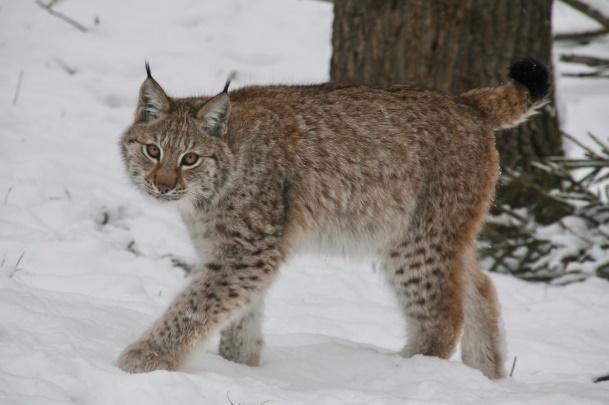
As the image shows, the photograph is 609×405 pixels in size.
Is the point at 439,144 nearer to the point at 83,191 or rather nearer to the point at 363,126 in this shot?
the point at 363,126

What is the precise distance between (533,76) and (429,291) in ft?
4.54

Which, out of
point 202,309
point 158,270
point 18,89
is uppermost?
point 18,89

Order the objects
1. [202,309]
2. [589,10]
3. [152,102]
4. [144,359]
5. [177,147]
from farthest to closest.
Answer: [589,10], [152,102], [177,147], [202,309], [144,359]

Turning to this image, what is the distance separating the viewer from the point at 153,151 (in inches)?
188

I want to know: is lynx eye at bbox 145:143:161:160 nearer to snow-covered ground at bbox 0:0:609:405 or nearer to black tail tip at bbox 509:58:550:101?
snow-covered ground at bbox 0:0:609:405

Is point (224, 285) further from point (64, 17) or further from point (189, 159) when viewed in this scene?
point (64, 17)

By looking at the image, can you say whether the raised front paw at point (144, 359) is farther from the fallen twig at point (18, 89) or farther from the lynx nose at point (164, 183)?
the fallen twig at point (18, 89)

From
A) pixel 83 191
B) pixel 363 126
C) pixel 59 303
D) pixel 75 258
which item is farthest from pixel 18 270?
pixel 363 126

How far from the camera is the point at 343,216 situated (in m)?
5.27

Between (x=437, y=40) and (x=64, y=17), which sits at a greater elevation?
(x=437, y=40)

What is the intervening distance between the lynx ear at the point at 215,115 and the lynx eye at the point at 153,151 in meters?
0.27

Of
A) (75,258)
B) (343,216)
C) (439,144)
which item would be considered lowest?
(75,258)

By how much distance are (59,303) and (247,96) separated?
1538 mm

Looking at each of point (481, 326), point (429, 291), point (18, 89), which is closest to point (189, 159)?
point (429, 291)
